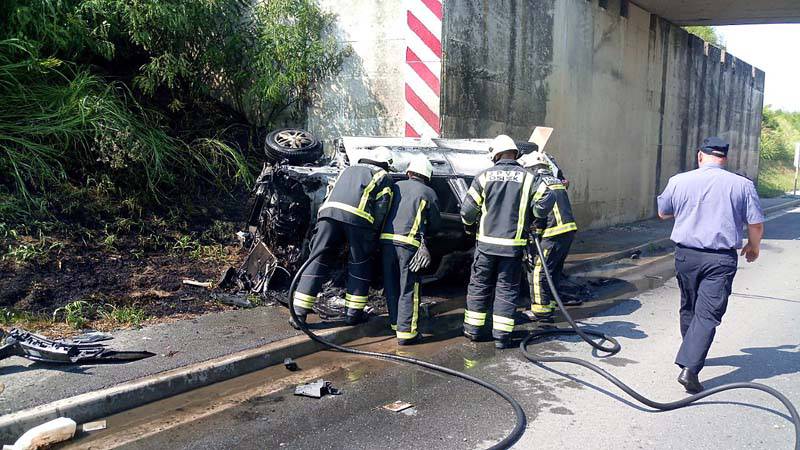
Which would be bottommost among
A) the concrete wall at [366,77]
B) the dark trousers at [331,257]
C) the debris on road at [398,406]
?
the debris on road at [398,406]

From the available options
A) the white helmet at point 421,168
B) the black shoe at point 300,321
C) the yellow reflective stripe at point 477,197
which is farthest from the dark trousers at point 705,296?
the black shoe at point 300,321

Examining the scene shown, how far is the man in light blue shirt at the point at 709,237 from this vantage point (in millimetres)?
4477

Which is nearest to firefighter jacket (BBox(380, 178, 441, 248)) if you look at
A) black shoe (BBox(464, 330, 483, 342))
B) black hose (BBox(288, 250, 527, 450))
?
black hose (BBox(288, 250, 527, 450))

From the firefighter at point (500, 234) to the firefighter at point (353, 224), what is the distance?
2.59 ft

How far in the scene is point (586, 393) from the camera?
181 inches

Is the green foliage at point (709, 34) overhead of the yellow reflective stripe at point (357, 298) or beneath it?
overhead

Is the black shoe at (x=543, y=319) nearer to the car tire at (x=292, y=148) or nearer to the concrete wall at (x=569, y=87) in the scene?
the car tire at (x=292, y=148)

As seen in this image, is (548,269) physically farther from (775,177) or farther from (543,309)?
(775,177)

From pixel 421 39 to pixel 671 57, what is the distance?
32.3 ft

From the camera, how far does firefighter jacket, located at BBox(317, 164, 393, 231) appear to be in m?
5.59

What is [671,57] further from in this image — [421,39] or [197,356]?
[197,356]

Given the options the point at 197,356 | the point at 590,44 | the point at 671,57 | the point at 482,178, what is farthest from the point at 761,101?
the point at 197,356

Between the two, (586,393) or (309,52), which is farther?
(309,52)

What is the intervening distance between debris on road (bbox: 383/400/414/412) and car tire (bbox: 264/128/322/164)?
3.59m
